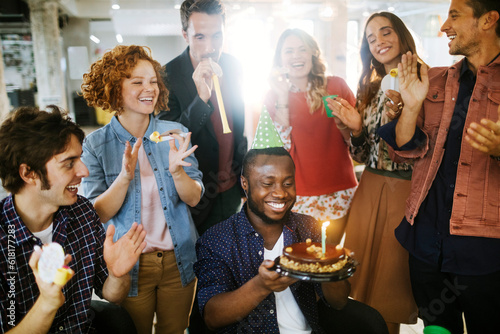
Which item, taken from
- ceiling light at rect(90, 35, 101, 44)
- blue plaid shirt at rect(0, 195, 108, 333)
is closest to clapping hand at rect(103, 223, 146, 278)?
blue plaid shirt at rect(0, 195, 108, 333)

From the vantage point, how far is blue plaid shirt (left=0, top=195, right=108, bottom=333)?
4.07 ft

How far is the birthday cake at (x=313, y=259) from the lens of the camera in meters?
1.22

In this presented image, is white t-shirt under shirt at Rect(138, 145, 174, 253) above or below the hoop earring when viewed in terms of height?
below

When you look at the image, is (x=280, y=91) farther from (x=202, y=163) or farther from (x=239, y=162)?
(x=202, y=163)

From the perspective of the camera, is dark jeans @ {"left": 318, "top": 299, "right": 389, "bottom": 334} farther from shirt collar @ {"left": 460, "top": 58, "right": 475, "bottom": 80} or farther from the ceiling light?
the ceiling light

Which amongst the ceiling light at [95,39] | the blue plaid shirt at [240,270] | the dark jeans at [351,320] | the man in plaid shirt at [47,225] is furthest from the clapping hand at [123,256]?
the ceiling light at [95,39]

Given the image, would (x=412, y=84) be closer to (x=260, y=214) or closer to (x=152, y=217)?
(x=260, y=214)

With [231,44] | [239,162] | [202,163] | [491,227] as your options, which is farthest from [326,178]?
[231,44]

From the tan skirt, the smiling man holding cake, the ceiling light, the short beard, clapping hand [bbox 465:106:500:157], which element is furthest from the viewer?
the ceiling light

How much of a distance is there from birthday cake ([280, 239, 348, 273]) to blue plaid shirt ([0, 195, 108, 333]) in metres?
0.78

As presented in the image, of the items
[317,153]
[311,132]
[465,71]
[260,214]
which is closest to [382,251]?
[317,153]

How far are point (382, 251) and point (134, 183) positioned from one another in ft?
4.56

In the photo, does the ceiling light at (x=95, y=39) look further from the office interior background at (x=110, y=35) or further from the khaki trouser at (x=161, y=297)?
the khaki trouser at (x=161, y=297)

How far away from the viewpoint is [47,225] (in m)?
1.41
